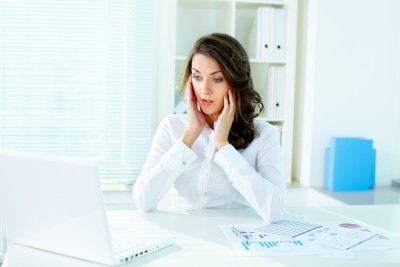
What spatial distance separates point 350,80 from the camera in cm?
356

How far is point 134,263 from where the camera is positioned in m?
1.20

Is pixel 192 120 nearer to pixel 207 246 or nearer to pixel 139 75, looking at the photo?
pixel 207 246

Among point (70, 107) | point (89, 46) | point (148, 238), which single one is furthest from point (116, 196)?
point (148, 238)

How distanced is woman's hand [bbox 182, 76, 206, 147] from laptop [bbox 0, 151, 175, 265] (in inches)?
28.8

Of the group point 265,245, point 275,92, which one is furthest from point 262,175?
point 275,92

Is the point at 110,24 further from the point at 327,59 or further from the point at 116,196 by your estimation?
the point at 327,59

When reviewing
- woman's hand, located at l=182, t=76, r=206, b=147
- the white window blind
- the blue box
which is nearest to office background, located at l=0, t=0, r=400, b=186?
the white window blind

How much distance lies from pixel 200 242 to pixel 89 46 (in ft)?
7.42

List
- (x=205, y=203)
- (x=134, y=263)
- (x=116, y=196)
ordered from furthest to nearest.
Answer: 1. (x=116, y=196)
2. (x=205, y=203)
3. (x=134, y=263)

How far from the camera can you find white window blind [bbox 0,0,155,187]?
10.8 ft

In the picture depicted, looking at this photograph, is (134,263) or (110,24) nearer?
(134,263)

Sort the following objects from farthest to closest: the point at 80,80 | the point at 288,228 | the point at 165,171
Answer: the point at 80,80
the point at 165,171
the point at 288,228

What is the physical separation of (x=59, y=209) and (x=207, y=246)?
0.40m

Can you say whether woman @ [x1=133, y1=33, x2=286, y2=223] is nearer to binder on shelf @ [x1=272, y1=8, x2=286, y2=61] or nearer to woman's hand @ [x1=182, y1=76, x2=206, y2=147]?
woman's hand @ [x1=182, y1=76, x2=206, y2=147]
